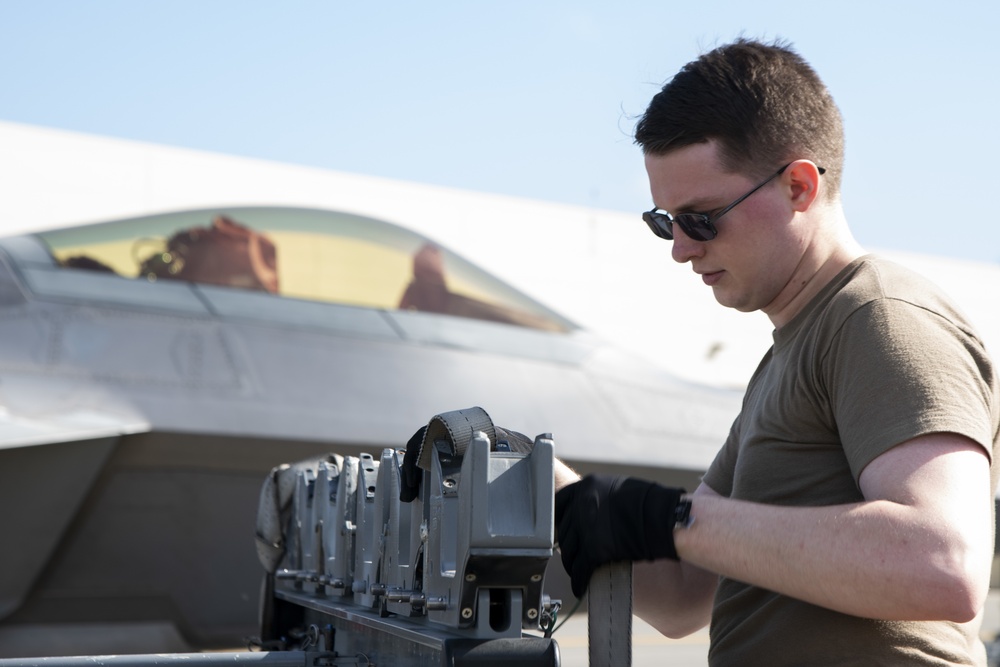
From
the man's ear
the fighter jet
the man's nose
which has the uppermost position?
the man's ear

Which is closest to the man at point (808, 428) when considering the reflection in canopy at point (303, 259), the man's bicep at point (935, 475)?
the man's bicep at point (935, 475)

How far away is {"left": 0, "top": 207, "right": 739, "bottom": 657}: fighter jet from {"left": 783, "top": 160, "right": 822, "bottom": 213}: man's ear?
4.34 metres

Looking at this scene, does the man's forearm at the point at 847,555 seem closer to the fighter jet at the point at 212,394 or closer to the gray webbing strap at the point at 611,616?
the gray webbing strap at the point at 611,616

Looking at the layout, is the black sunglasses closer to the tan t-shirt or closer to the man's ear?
the man's ear

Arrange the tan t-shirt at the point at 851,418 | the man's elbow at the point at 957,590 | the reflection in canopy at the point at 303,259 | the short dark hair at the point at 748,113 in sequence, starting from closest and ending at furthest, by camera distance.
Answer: the man's elbow at the point at 957,590 → the tan t-shirt at the point at 851,418 → the short dark hair at the point at 748,113 → the reflection in canopy at the point at 303,259

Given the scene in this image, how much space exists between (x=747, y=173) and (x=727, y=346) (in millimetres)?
17323

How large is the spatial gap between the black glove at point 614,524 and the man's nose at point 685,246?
0.45m

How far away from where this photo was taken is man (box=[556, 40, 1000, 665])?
123 centimetres

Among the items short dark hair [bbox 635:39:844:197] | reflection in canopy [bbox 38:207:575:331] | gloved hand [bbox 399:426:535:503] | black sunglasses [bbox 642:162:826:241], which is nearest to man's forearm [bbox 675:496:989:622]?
gloved hand [bbox 399:426:535:503]

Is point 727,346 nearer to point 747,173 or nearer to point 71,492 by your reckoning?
point 71,492

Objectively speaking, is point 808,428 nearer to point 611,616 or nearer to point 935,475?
point 935,475

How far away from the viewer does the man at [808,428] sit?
4.05 ft

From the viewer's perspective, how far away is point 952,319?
56.3 inches

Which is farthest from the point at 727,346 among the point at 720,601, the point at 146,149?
the point at 720,601
